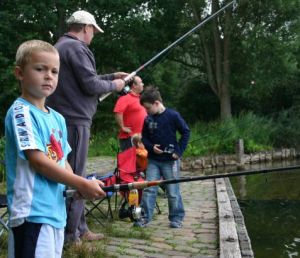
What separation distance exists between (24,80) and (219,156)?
13.5m

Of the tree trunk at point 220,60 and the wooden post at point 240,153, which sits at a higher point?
the tree trunk at point 220,60

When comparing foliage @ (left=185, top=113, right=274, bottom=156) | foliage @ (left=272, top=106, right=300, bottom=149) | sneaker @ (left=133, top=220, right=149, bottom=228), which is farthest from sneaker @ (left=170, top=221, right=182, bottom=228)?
foliage @ (left=272, top=106, right=300, bottom=149)

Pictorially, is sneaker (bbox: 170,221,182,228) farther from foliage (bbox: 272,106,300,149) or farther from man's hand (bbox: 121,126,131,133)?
foliage (bbox: 272,106,300,149)

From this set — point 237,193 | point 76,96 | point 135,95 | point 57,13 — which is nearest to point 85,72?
point 76,96

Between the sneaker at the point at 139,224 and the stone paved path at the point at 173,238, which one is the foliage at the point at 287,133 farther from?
the sneaker at the point at 139,224

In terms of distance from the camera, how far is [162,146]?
5.37 metres

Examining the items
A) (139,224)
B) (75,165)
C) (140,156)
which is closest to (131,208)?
(139,224)

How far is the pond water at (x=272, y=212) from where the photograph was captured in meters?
5.65

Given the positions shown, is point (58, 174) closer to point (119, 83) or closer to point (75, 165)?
point (75, 165)

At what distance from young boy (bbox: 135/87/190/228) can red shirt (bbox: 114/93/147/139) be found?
0.93 metres

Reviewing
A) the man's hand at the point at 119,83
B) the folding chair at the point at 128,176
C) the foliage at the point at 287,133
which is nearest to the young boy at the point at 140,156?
the folding chair at the point at 128,176

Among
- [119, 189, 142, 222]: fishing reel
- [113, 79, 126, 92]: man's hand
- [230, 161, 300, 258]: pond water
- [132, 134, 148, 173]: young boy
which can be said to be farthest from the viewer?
[132, 134, 148, 173]: young boy

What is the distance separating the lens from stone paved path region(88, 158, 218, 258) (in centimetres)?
433

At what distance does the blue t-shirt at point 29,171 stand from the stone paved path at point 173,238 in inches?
79.5
